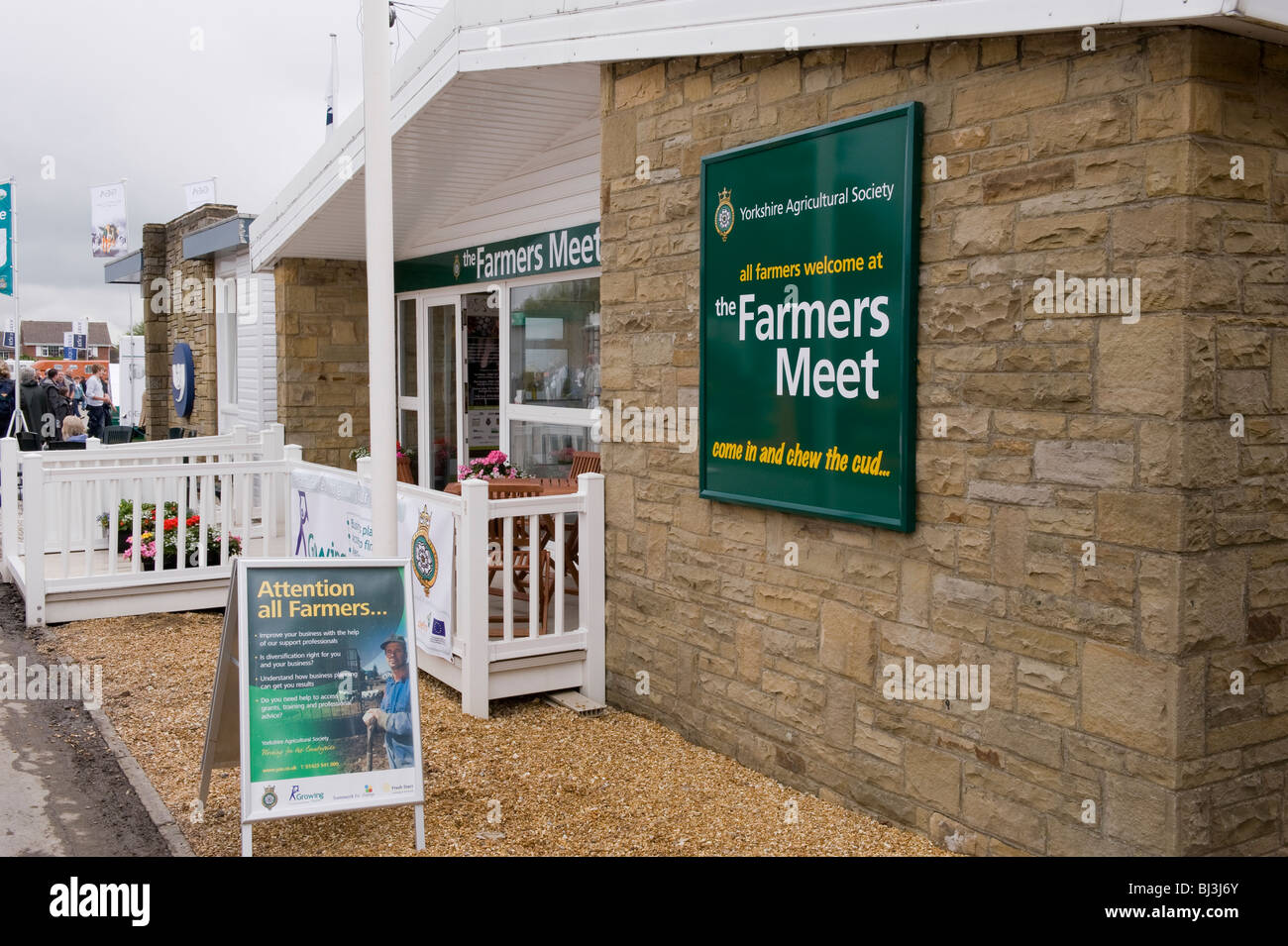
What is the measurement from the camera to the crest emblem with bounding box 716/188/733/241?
530 cm

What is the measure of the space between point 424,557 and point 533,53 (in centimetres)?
282

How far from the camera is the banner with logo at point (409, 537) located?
6.34 meters

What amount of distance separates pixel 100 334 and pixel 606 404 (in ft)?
338

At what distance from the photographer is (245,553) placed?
8.62m

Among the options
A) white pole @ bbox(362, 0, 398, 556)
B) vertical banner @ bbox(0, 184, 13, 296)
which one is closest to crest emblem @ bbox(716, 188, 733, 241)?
white pole @ bbox(362, 0, 398, 556)

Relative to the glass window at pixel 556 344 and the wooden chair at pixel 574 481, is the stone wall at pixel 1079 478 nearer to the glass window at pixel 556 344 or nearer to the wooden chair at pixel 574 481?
the wooden chair at pixel 574 481

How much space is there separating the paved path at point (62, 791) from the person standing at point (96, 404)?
15234 mm

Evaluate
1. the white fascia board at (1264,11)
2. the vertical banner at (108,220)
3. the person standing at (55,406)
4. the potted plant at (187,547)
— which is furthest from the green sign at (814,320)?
the vertical banner at (108,220)

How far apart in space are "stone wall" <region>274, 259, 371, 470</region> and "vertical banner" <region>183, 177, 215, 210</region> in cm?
1125

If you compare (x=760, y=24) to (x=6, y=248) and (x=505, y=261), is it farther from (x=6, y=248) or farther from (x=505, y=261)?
(x=6, y=248)

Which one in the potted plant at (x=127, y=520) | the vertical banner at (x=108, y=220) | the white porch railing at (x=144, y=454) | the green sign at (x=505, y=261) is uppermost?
the vertical banner at (x=108, y=220)

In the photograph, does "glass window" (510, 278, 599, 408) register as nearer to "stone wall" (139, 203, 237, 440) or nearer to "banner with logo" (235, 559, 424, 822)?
"banner with logo" (235, 559, 424, 822)

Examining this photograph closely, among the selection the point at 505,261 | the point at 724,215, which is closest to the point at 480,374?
the point at 505,261

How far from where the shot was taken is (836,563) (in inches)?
191
